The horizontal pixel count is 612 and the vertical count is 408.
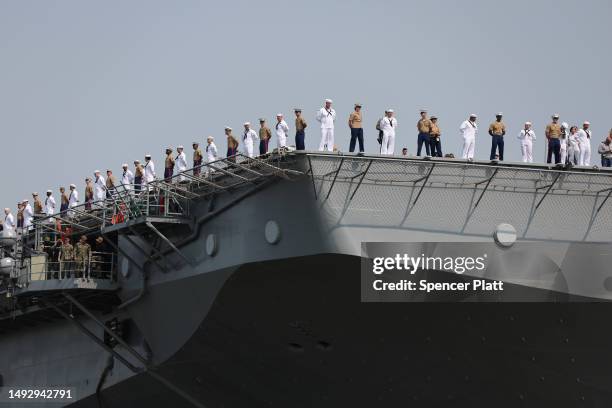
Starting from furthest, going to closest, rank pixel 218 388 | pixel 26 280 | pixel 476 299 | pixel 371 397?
pixel 26 280, pixel 218 388, pixel 371 397, pixel 476 299

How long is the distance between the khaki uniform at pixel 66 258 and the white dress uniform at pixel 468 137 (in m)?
12.3

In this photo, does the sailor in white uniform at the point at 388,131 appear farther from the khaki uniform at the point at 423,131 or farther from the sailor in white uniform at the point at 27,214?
the sailor in white uniform at the point at 27,214

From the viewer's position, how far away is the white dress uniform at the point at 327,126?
29.7m

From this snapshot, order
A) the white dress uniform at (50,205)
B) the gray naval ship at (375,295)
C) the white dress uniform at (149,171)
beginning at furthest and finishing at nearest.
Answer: the white dress uniform at (50,205)
the white dress uniform at (149,171)
the gray naval ship at (375,295)

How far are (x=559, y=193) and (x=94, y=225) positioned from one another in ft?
48.6

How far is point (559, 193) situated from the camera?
94.7 feet

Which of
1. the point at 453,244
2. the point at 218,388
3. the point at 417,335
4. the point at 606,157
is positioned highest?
the point at 606,157

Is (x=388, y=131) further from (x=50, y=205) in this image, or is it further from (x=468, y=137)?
(x=50, y=205)

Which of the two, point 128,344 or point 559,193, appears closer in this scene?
point 559,193

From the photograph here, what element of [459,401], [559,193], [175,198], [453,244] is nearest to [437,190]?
[453,244]

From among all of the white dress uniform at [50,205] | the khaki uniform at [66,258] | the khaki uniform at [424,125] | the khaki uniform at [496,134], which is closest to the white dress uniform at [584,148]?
the khaki uniform at [496,134]

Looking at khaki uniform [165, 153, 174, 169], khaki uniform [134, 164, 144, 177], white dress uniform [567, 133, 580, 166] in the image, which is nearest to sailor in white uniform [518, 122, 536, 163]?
white dress uniform [567, 133, 580, 166]

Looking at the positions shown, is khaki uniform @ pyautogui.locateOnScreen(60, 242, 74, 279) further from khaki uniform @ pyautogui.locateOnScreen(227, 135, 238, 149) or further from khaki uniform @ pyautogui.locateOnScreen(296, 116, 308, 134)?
khaki uniform @ pyautogui.locateOnScreen(296, 116, 308, 134)

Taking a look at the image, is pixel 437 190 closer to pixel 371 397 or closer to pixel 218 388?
pixel 371 397
